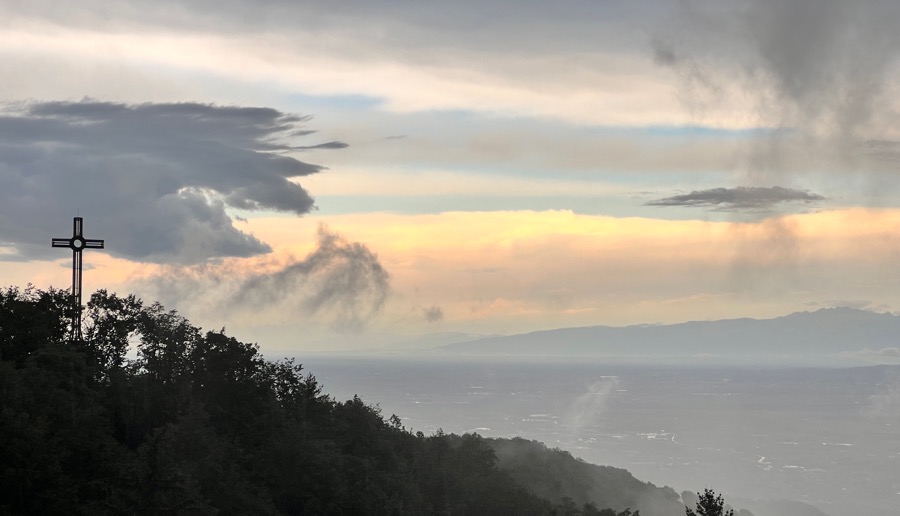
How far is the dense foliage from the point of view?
36938 millimetres

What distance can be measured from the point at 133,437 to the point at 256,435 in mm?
7477

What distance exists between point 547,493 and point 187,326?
6336 centimetres

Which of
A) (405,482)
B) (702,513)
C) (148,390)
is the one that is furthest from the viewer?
(405,482)

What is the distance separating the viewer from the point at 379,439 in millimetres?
62250

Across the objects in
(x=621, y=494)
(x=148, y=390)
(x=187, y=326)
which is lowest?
(x=621, y=494)

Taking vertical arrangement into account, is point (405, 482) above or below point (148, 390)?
below

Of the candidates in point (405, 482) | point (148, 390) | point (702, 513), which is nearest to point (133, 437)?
point (148, 390)

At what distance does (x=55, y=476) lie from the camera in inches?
1453

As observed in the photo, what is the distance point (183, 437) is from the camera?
43.2 metres

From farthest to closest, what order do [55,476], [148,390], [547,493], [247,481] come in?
[547,493]
[148,390]
[247,481]
[55,476]

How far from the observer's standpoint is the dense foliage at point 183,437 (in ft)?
121

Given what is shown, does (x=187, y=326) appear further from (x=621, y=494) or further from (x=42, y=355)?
(x=621, y=494)

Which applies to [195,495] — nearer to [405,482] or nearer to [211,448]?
[211,448]

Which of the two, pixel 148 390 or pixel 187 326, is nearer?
pixel 148 390
